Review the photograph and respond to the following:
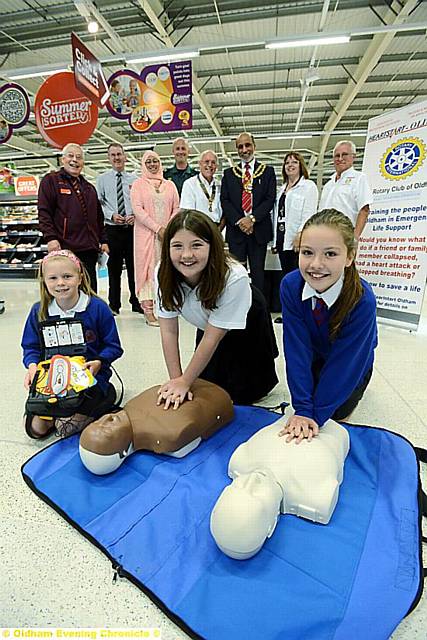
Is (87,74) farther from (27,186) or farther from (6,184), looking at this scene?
(6,184)

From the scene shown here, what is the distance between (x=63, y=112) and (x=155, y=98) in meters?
1.36

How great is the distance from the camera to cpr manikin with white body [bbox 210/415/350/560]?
0.90 m

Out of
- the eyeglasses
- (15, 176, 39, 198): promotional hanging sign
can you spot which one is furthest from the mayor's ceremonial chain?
(15, 176, 39, 198): promotional hanging sign

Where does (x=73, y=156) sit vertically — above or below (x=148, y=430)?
above

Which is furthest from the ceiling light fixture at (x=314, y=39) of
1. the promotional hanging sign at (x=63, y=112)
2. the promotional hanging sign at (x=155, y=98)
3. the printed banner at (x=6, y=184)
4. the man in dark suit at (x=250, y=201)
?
the printed banner at (x=6, y=184)

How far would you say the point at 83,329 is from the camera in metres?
1.57

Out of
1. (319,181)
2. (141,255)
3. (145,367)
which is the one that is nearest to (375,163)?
(141,255)

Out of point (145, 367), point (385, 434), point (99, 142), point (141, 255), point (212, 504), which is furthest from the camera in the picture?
point (99, 142)

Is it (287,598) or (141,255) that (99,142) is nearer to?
(141,255)

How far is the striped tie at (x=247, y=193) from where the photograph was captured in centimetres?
309

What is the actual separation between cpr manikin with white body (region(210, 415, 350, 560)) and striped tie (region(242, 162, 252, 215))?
219 centimetres

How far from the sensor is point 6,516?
1.12 metres

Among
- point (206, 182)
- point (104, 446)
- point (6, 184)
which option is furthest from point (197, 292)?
point (6, 184)

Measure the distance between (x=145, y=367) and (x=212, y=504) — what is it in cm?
130
